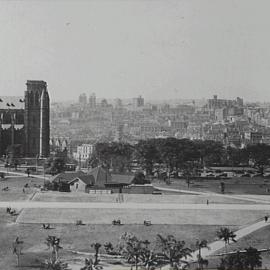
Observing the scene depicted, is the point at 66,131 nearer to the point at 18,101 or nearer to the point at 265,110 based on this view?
the point at 18,101

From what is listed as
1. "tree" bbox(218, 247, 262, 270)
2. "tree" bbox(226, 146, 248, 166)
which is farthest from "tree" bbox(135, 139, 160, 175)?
"tree" bbox(218, 247, 262, 270)

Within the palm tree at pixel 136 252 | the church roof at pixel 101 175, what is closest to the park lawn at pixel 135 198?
the church roof at pixel 101 175

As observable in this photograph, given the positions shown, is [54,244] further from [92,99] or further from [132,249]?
[92,99]

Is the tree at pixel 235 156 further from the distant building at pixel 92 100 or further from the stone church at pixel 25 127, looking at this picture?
the stone church at pixel 25 127

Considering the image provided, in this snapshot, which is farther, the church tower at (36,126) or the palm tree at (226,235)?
the church tower at (36,126)

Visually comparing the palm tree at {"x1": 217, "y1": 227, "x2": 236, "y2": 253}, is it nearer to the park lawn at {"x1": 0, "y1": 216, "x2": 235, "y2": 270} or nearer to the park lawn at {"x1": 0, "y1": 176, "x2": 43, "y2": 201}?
the park lawn at {"x1": 0, "y1": 216, "x2": 235, "y2": 270}

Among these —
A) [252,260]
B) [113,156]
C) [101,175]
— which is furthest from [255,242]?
[113,156]

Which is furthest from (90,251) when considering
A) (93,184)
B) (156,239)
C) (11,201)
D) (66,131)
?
(66,131)
